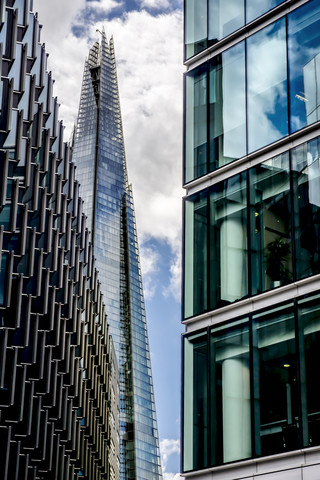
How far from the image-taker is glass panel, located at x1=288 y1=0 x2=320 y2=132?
2100 cm

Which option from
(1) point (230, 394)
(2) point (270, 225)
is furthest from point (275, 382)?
(2) point (270, 225)

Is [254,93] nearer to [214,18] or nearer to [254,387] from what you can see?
[214,18]

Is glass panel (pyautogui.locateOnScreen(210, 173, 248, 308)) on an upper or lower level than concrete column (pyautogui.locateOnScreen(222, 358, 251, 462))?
upper

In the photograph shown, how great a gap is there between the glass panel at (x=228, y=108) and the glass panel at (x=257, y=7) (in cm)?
90

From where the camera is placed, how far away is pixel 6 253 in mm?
37594

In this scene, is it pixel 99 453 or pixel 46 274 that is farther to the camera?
pixel 99 453

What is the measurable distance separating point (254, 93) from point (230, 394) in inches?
328

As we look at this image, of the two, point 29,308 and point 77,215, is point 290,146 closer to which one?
point 29,308

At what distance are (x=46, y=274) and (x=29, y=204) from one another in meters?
4.49

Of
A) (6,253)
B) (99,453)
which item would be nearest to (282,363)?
(6,253)

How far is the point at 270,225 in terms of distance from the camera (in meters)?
20.9

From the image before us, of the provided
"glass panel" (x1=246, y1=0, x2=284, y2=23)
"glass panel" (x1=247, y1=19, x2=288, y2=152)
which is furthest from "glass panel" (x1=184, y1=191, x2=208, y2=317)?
"glass panel" (x1=246, y1=0, x2=284, y2=23)

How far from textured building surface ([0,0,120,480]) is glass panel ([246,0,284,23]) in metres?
16.4

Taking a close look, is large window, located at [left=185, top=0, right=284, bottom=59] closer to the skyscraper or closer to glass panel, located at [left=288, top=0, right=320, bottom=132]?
the skyscraper
